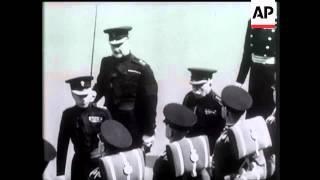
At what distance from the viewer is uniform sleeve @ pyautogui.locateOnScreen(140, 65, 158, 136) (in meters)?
4.41

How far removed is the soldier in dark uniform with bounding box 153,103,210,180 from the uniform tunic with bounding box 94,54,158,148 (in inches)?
5.0

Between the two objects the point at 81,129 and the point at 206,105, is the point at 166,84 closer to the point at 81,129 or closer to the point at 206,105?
the point at 206,105

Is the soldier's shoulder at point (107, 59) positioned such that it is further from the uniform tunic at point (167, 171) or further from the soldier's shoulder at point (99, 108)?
the uniform tunic at point (167, 171)

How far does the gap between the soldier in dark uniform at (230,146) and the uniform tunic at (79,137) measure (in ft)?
2.99

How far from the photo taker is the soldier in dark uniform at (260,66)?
4.44m

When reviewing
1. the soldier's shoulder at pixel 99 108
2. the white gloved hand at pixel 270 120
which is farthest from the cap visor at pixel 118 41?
the white gloved hand at pixel 270 120

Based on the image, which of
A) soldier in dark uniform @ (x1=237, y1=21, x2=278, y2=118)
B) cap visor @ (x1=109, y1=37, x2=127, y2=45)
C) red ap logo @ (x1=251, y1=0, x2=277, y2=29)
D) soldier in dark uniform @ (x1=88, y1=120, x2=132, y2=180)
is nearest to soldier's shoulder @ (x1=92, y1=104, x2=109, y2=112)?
soldier in dark uniform @ (x1=88, y1=120, x2=132, y2=180)

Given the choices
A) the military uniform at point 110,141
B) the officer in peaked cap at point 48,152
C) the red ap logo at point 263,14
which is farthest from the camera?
the officer in peaked cap at point 48,152

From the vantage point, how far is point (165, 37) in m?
4.41

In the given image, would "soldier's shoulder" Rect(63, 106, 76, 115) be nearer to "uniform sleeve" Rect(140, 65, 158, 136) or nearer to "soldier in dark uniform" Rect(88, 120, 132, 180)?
"soldier in dark uniform" Rect(88, 120, 132, 180)

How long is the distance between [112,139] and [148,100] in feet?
1.37

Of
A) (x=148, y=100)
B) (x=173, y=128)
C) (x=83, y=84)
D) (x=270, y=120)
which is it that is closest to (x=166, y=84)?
(x=148, y=100)

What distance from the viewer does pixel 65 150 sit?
4.45 meters

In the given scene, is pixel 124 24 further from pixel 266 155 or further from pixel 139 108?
pixel 266 155
